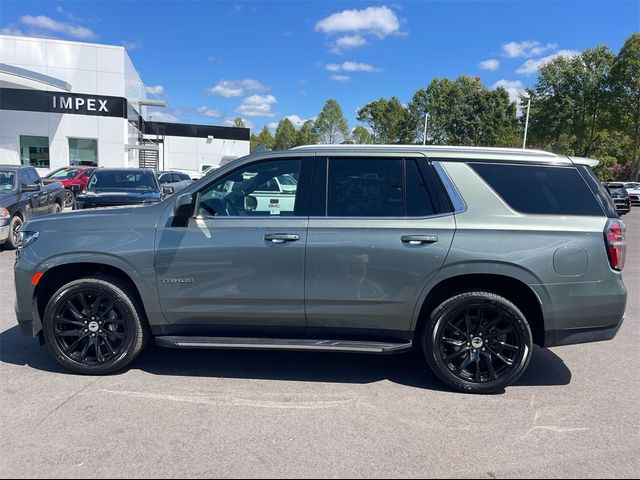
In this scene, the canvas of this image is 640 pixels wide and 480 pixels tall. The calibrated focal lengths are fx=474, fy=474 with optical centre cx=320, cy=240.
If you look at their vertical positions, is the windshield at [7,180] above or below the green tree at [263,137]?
below

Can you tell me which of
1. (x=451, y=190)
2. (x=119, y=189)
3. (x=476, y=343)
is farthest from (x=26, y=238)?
(x=119, y=189)

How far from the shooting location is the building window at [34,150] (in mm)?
27609

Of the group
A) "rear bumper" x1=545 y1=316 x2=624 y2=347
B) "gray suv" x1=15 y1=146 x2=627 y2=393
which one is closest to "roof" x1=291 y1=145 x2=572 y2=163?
"gray suv" x1=15 y1=146 x2=627 y2=393

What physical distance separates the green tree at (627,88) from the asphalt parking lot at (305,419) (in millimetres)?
42726

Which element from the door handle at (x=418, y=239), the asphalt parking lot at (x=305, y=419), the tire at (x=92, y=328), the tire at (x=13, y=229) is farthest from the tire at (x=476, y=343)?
the tire at (x=13, y=229)

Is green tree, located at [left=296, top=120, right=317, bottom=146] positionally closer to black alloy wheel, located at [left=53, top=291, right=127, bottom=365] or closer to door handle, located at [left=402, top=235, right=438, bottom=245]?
black alloy wheel, located at [left=53, top=291, right=127, bottom=365]

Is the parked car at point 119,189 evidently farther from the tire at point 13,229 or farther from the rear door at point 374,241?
the rear door at point 374,241

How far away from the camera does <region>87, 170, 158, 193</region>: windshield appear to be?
437 inches

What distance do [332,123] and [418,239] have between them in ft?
192

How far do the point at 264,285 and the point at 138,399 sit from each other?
1.29 m

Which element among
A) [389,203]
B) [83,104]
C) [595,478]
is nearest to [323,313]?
[389,203]

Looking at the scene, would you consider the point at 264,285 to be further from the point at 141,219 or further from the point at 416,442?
the point at 416,442

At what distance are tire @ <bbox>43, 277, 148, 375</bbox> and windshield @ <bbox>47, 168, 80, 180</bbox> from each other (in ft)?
61.2

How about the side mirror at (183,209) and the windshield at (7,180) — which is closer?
the side mirror at (183,209)
